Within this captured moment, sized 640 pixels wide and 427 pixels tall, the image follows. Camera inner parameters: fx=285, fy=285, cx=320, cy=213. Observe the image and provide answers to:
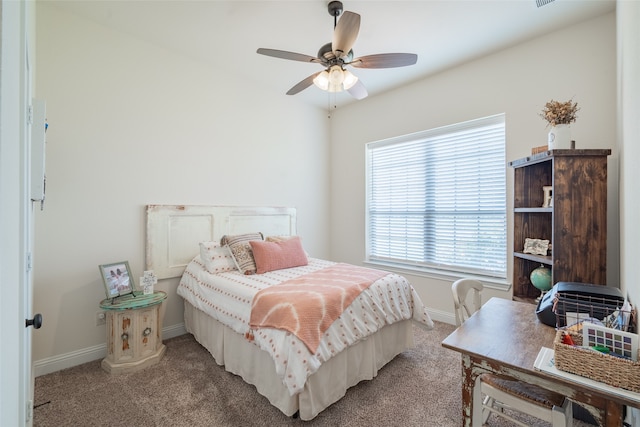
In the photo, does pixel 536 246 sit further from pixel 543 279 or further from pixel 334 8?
pixel 334 8

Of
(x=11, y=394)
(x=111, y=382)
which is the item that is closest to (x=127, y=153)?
(x=111, y=382)

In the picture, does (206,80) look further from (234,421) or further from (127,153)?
(234,421)

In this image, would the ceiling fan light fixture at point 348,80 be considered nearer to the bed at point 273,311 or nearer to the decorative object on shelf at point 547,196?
the bed at point 273,311

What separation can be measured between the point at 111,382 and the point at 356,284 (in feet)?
6.57

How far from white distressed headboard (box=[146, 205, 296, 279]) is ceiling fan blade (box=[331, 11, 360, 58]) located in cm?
212

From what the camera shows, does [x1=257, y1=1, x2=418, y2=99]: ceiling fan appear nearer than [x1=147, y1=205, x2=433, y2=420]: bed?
No

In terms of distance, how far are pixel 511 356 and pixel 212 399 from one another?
6.13ft

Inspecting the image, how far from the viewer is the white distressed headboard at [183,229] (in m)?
2.81

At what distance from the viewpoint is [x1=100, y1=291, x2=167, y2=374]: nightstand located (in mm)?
2279

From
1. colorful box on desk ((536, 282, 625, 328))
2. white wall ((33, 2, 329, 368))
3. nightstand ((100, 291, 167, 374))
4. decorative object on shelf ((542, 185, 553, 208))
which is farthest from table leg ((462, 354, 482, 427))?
white wall ((33, 2, 329, 368))

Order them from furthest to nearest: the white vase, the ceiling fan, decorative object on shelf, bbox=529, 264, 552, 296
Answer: decorative object on shelf, bbox=529, 264, 552, 296, the white vase, the ceiling fan

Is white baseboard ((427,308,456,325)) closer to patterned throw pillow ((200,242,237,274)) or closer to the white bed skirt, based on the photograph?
the white bed skirt

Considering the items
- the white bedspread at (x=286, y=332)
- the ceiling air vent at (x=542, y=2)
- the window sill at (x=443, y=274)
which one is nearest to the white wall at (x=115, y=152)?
the white bedspread at (x=286, y=332)

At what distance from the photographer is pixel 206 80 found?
10.5 feet
